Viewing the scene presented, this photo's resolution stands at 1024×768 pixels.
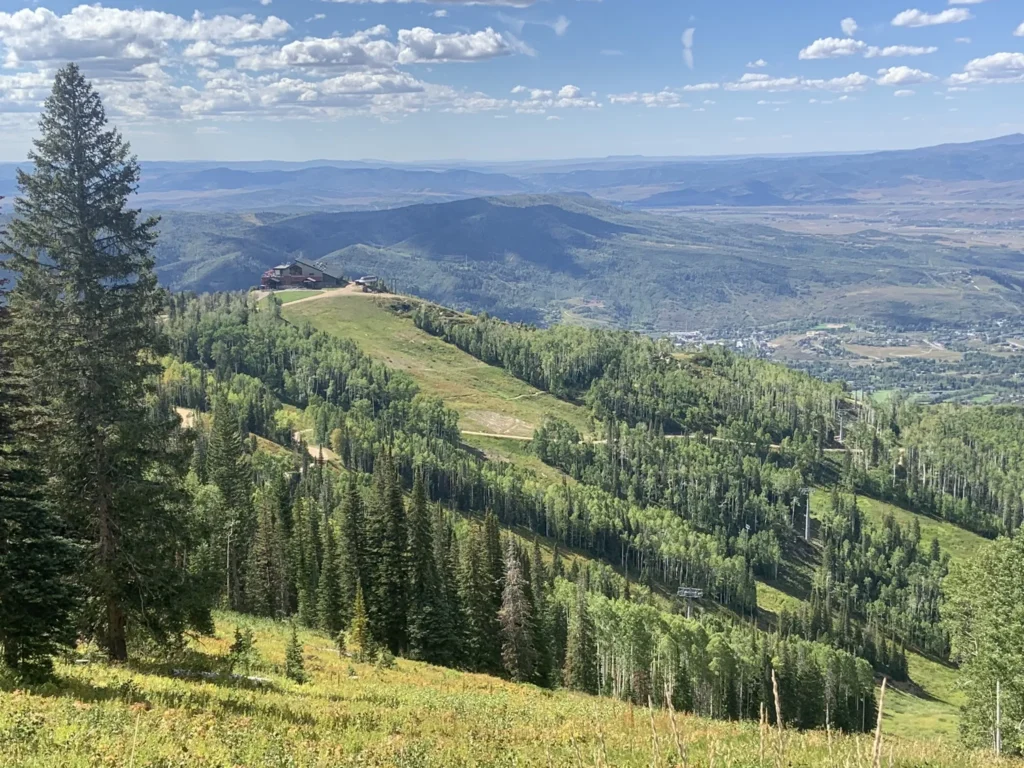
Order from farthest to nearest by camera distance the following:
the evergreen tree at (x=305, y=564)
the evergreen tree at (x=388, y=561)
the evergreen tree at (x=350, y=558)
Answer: the evergreen tree at (x=305, y=564) < the evergreen tree at (x=350, y=558) < the evergreen tree at (x=388, y=561)

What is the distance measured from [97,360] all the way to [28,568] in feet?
26.0

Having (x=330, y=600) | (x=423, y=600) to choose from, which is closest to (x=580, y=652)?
(x=423, y=600)

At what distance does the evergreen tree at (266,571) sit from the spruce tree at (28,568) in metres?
48.9

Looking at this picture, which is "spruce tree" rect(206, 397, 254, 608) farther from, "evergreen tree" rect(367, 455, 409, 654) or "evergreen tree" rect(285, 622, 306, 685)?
"evergreen tree" rect(285, 622, 306, 685)

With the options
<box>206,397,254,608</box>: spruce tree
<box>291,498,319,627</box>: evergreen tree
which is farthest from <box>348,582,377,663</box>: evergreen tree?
<box>206,397,254,608</box>: spruce tree

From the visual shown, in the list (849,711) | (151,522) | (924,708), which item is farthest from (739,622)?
(151,522)

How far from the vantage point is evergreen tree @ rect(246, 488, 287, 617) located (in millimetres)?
69500

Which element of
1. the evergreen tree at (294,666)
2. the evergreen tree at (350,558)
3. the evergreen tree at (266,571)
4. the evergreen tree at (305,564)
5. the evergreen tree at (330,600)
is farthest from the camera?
the evergreen tree at (266,571)

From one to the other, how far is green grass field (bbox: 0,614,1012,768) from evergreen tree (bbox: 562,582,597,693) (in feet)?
188

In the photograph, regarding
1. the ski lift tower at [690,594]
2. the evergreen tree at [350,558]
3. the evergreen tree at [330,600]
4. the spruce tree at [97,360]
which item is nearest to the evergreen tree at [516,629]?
the evergreen tree at [350,558]

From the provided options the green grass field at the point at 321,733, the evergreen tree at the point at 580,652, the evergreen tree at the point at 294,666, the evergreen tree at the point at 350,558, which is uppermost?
the green grass field at the point at 321,733

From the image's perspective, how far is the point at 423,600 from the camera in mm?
59781

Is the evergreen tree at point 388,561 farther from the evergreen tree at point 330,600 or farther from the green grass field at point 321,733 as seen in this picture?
the green grass field at point 321,733

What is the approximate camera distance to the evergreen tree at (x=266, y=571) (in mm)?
69500
